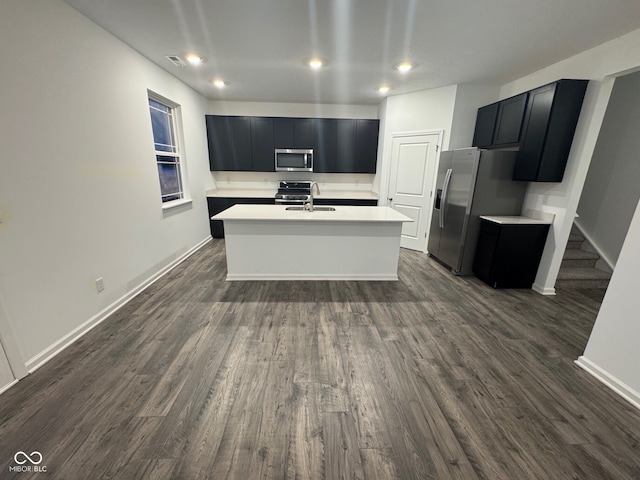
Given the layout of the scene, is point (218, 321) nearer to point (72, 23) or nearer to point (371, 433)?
point (371, 433)

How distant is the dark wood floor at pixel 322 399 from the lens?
1245mm

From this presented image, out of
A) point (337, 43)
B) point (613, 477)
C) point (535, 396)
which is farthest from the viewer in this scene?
point (337, 43)

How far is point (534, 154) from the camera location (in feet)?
9.36

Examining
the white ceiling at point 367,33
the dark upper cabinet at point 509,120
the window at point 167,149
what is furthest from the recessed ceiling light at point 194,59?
the dark upper cabinet at point 509,120

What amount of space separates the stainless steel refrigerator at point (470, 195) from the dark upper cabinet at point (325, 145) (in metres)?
2.10

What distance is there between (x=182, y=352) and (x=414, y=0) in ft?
10.5

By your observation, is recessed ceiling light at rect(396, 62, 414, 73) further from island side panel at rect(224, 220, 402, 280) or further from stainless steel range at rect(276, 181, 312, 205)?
stainless steel range at rect(276, 181, 312, 205)

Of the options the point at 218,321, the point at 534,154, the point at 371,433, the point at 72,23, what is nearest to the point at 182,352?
the point at 218,321

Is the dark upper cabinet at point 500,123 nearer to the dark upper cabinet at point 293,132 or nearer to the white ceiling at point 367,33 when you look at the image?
the white ceiling at point 367,33

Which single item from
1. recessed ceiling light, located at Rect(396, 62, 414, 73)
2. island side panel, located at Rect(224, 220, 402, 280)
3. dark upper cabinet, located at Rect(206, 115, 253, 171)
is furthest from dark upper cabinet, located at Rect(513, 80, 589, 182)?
dark upper cabinet, located at Rect(206, 115, 253, 171)

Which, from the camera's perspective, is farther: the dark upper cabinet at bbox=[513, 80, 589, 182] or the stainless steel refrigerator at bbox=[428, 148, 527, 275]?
the stainless steel refrigerator at bbox=[428, 148, 527, 275]

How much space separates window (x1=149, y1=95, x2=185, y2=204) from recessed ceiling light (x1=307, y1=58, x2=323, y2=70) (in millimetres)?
2091

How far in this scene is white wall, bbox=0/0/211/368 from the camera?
1628 mm

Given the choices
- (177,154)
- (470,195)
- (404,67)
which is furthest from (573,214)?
(177,154)
